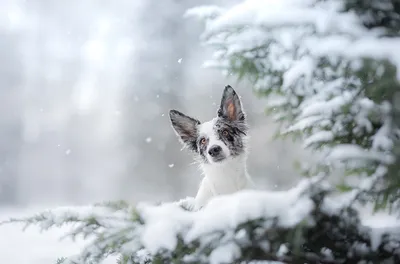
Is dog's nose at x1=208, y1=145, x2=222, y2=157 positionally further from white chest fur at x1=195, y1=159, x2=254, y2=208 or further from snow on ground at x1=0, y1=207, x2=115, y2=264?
snow on ground at x1=0, y1=207, x2=115, y2=264

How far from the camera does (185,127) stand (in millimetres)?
2037

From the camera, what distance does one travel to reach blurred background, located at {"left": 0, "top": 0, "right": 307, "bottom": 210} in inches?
174

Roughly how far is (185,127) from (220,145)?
0.20 meters

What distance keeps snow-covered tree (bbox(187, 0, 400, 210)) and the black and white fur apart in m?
0.63

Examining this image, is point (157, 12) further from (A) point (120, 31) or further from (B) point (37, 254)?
(B) point (37, 254)

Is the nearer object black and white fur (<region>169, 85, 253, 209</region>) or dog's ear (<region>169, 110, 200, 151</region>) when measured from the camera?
black and white fur (<region>169, 85, 253, 209</region>)

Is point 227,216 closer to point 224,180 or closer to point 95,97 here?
point 224,180

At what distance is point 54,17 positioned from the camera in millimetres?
6105

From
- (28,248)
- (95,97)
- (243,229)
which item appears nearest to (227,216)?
(243,229)

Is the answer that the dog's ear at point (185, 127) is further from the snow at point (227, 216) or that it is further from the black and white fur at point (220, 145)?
the snow at point (227, 216)

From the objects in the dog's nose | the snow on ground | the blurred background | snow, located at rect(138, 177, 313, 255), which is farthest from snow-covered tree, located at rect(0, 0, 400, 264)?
the blurred background

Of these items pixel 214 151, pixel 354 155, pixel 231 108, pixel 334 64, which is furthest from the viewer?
pixel 231 108

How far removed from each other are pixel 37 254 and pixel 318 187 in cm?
281

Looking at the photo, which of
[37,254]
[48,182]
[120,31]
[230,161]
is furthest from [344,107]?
[120,31]
